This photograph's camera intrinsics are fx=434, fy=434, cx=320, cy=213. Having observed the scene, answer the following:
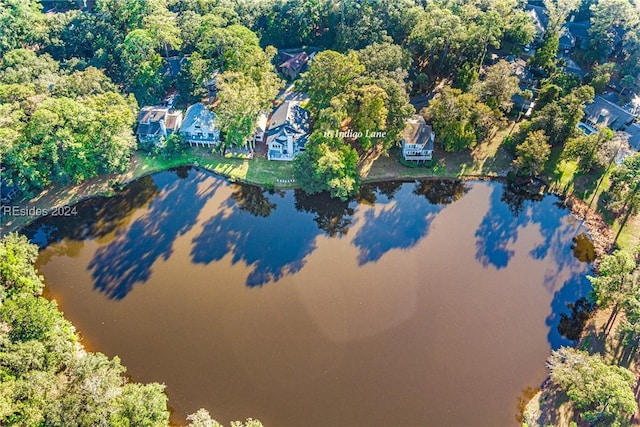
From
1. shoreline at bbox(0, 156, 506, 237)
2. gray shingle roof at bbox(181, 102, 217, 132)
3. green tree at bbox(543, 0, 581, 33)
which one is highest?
green tree at bbox(543, 0, 581, 33)

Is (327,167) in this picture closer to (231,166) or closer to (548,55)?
(231,166)

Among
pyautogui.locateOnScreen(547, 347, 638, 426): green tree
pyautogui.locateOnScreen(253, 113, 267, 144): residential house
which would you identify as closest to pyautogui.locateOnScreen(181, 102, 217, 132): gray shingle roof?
pyautogui.locateOnScreen(253, 113, 267, 144): residential house

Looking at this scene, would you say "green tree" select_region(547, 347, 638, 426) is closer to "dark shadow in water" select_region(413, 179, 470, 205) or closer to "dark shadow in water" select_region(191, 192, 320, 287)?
"dark shadow in water" select_region(413, 179, 470, 205)

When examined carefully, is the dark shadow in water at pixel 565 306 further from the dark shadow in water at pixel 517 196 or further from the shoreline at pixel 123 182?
the shoreline at pixel 123 182

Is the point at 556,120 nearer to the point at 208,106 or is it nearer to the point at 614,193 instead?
the point at 614,193

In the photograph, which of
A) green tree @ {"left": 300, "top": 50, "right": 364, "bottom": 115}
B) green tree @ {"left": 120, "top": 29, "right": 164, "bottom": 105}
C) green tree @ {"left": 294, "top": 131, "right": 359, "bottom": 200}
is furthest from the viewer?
green tree @ {"left": 120, "top": 29, "right": 164, "bottom": 105}

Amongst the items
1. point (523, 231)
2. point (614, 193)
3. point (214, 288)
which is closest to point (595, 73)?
point (614, 193)

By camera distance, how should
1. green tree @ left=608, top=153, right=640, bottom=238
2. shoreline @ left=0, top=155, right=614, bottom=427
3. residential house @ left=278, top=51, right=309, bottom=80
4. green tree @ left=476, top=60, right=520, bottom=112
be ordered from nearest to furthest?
1. green tree @ left=608, top=153, right=640, bottom=238
2. shoreline @ left=0, top=155, right=614, bottom=427
3. green tree @ left=476, top=60, right=520, bottom=112
4. residential house @ left=278, top=51, right=309, bottom=80

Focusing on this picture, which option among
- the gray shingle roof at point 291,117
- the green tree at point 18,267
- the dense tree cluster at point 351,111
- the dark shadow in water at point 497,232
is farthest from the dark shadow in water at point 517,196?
the green tree at point 18,267
